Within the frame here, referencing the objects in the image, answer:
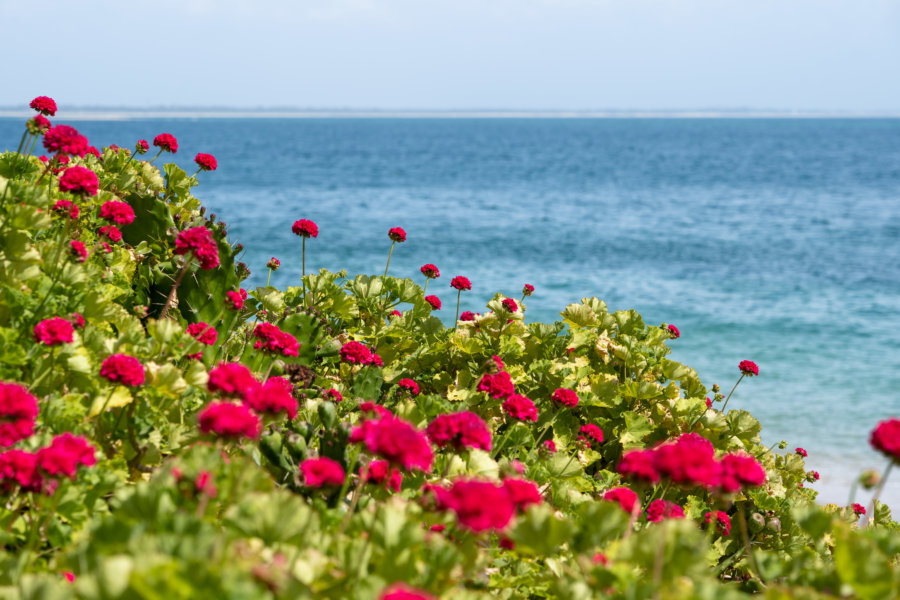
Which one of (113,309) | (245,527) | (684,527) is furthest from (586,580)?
(113,309)

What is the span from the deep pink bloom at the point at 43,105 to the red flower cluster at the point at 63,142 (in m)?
0.74

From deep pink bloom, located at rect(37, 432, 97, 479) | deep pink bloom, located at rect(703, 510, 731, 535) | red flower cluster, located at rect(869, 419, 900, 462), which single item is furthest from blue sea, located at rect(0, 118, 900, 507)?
deep pink bloom, located at rect(37, 432, 97, 479)

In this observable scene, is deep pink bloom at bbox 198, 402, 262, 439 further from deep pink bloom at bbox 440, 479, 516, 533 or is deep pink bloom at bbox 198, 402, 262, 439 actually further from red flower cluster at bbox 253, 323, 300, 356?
red flower cluster at bbox 253, 323, 300, 356

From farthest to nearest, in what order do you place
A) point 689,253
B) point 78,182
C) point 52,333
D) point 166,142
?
point 689,253
point 166,142
point 78,182
point 52,333

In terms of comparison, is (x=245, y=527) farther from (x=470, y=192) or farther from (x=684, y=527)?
(x=470, y=192)

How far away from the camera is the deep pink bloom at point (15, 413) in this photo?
5.52ft

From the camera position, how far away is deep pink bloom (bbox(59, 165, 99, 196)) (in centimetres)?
254

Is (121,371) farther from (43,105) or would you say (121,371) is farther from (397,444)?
(43,105)

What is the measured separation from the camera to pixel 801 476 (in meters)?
4.01

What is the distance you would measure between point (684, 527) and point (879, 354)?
38.9ft

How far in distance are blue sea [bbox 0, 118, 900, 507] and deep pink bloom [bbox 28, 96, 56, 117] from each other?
23.9 feet

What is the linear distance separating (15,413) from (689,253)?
764 inches

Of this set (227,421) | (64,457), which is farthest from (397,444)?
(64,457)

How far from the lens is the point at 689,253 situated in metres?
19.5
